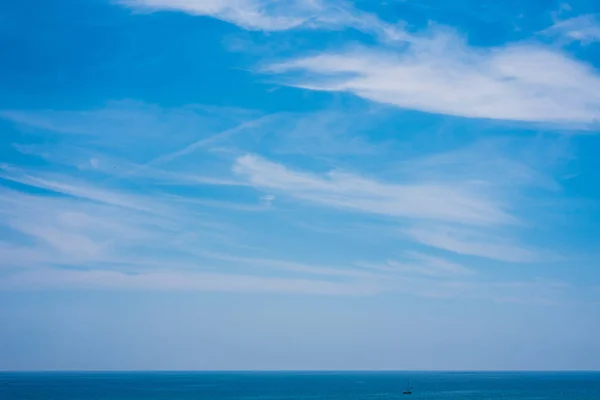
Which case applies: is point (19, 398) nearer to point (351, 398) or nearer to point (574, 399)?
point (351, 398)

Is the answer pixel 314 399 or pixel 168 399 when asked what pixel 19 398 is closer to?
pixel 168 399

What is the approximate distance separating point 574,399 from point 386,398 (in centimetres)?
4231

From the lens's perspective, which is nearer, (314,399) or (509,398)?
(314,399)

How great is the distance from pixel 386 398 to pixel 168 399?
165ft

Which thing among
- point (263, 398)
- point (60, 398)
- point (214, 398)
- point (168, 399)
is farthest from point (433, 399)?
point (60, 398)

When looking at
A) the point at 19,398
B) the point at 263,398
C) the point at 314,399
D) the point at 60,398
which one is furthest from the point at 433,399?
the point at 19,398

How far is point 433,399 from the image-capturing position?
141750 millimetres

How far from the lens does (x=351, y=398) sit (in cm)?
14100

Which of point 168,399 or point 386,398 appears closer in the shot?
point 168,399

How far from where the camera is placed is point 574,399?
138750 millimetres

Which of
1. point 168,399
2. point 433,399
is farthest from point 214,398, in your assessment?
point 433,399

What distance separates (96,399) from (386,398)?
6636cm

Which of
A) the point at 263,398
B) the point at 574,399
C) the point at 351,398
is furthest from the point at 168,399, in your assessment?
the point at 574,399

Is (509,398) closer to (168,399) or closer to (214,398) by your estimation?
(214,398)
